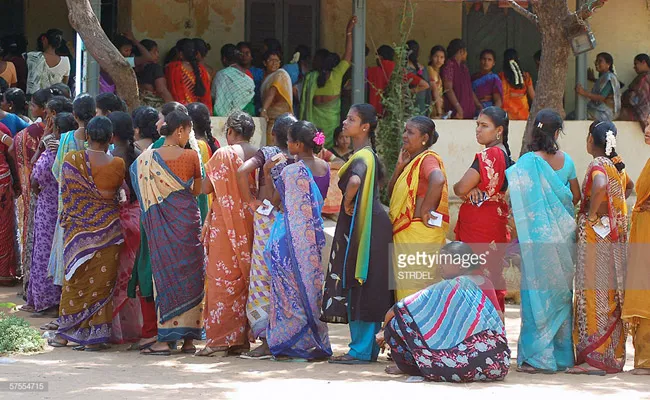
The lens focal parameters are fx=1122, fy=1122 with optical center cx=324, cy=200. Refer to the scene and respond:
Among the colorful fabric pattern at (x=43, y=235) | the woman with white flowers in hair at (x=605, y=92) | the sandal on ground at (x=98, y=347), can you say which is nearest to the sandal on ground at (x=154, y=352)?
the sandal on ground at (x=98, y=347)

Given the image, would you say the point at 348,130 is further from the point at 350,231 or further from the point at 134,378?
the point at 134,378

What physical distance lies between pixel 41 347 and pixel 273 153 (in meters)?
2.08

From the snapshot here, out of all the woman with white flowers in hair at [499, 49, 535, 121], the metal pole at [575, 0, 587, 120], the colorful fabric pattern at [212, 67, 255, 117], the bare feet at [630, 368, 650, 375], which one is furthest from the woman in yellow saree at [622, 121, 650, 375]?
the woman with white flowers in hair at [499, 49, 535, 121]

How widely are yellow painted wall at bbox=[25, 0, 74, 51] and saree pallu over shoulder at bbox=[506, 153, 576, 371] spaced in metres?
9.14

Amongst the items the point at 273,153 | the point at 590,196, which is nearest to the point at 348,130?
the point at 273,153

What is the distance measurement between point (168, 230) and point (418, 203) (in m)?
1.68

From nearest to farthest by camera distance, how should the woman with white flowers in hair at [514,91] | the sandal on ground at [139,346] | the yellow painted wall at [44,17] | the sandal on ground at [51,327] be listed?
the sandal on ground at [139,346] < the sandal on ground at [51,327] < the woman with white flowers in hair at [514,91] < the yellow painted wall at [44,17]

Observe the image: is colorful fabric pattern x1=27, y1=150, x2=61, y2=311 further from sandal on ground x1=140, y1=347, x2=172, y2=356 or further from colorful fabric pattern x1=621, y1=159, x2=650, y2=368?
colorful fabric pattern x1=621, y1=159, x2=650, y2=368

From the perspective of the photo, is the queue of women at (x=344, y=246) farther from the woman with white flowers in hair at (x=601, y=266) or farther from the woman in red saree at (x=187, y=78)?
the woman in red saree at (x=187, y=78)

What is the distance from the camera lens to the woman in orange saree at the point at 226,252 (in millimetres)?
7523

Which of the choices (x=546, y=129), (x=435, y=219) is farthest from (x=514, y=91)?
(x=435, y=219)

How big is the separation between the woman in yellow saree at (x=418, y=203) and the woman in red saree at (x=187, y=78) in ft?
17.5

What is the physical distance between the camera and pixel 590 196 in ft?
23.0

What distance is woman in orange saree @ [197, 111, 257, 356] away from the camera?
24.7ft
